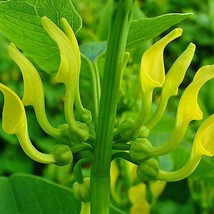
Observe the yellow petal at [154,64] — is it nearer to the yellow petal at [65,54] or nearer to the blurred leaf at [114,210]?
the yellow petal at [65,54]

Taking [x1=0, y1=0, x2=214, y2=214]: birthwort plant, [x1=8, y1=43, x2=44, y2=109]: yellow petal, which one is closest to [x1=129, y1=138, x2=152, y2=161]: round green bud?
[x1=0, y1=0, x2=214, y2=214]: birthwort plant

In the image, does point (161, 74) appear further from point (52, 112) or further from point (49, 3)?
point (52, 112)

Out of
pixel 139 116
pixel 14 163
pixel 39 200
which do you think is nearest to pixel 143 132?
pixel 139 116

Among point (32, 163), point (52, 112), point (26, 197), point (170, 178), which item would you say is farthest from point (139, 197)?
point (52, 112)

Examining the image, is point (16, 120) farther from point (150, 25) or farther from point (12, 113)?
point (150, 25)

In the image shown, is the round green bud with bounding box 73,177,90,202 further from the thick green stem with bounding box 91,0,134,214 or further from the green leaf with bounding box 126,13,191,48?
the green leaf with bounding box 126,13,191,48

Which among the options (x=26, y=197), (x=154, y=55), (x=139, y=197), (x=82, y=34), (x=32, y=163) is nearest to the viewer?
(x=154, y=55)
